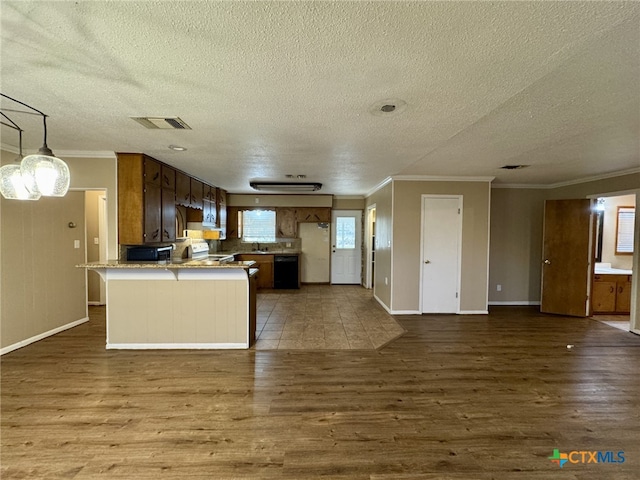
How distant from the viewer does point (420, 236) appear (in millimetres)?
4914

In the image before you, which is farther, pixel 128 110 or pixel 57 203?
pixel 57 203

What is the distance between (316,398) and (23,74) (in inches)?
118

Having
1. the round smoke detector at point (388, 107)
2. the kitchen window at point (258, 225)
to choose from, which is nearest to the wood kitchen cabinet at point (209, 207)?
the kitchen window at point (258, 225)

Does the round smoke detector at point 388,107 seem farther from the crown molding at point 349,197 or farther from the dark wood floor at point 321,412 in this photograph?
the crown molding at point 349,197

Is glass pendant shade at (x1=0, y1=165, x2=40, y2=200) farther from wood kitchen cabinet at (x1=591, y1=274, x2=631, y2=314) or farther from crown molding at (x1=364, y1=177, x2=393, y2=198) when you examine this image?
wood kitchen cabinet at (x1=591, y1=274, x2=631, y2=314)

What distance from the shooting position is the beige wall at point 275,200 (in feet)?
23.8

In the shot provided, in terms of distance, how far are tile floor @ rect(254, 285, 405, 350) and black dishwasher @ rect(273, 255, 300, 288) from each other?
50 cm

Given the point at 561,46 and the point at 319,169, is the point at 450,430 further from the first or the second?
the point at 319,169

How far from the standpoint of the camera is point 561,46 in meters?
1.42

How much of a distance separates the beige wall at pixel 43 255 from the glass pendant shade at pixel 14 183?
5.33 feet

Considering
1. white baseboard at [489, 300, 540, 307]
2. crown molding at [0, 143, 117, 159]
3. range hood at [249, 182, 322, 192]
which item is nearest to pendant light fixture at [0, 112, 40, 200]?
crown molding at [0, 143, 117, 159]

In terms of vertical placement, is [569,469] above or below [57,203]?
below

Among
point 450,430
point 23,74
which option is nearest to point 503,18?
point 450,430

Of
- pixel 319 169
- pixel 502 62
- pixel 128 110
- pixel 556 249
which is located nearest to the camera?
pixel 502 62
